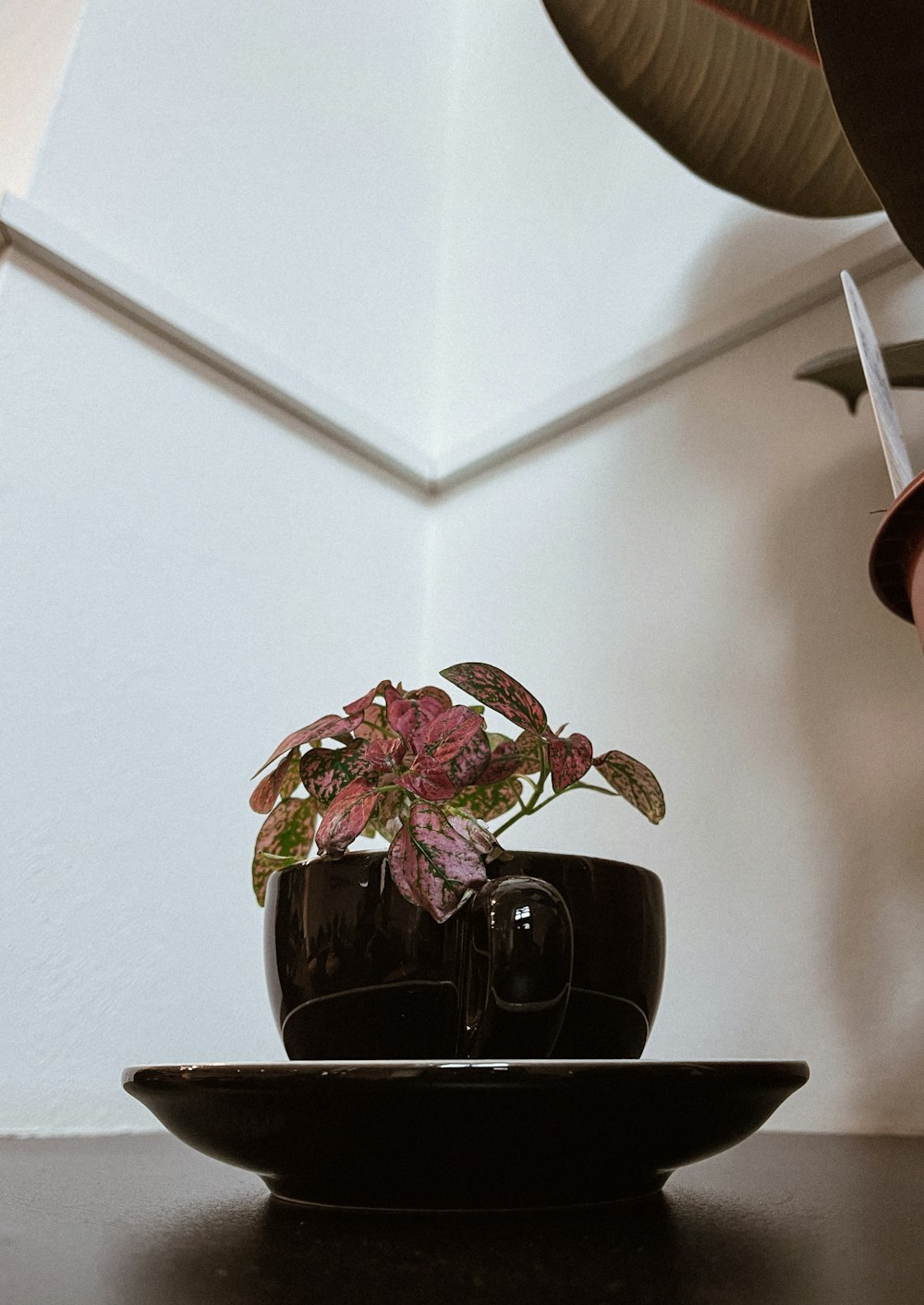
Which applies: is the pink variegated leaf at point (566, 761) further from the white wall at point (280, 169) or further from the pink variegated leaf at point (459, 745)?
the white wall at point (280, 169)

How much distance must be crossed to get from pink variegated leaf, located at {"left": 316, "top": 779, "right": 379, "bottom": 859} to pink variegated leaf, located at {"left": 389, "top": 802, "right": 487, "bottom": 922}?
0.10ft

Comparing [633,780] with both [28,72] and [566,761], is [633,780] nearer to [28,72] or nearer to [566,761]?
[566,761]

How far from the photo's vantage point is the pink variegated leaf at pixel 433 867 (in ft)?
1.47

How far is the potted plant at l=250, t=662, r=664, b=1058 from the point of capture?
0.44 metres

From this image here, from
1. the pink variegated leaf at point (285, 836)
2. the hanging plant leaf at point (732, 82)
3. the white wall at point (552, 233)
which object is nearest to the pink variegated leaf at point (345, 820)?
the pink variegated leaf at point (285, 836)

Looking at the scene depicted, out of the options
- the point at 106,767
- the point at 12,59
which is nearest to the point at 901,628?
the point at 106,767

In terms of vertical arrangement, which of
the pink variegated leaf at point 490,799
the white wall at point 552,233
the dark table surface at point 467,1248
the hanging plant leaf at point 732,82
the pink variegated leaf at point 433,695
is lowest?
the dark table surface at point 467,1248

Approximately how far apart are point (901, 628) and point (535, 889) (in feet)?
1.96

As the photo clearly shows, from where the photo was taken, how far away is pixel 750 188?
3.08 feet

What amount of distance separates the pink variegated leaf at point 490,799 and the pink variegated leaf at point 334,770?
0.08m

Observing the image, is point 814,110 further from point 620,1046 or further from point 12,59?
point 12,59

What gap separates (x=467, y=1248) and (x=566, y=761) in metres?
0.26

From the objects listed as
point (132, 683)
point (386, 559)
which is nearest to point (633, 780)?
point (132, 683)

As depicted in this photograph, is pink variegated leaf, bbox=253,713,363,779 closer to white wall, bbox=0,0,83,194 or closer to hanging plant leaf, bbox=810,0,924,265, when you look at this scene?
hanging plant leaf, bbox=810,0,924,265
